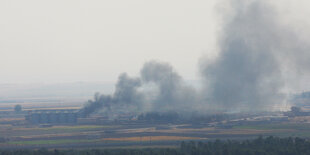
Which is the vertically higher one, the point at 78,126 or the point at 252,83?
the point at 252,83

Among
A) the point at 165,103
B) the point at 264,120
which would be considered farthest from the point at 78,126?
the point at 264,120

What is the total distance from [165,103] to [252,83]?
21332 mm

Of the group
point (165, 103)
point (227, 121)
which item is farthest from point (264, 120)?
point (165, 103)

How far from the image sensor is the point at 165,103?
401 feet

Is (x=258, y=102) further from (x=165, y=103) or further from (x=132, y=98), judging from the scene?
(x=132, y=98)

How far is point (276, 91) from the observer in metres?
119

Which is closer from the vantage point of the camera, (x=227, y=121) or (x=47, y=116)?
(x=227, y=121)

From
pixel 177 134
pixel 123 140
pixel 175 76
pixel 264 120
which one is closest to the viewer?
pixel 123 140

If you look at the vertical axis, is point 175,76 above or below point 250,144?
above

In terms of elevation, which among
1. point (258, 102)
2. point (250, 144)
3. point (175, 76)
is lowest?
point (250, 144)

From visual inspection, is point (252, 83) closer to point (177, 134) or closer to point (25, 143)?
point (177, 134)

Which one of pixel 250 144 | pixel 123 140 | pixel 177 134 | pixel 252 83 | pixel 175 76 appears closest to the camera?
pixel 250 144

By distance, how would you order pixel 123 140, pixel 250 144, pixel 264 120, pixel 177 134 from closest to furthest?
pixel 250 144 < pixel 123 140 < pixel 177 134 < pixel 264 120

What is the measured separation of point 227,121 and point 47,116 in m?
45.0
